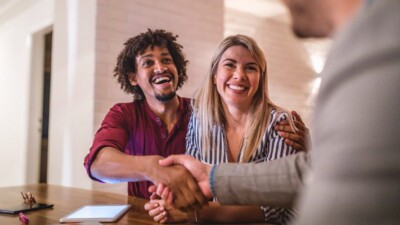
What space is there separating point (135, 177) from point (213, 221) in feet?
1.55

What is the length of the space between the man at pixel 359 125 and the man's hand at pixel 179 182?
33.6 inches

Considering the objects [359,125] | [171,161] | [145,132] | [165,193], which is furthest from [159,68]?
[359,125]

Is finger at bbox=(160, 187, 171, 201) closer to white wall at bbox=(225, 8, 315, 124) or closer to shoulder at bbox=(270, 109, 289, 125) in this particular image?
shoulder at bbox=(270, 109, 289, 125)

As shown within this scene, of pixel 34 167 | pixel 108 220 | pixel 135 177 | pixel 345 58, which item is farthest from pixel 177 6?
pixel 345 58

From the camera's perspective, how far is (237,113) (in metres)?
1.67

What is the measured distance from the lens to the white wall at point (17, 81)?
4035 millimetres

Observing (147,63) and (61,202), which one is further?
(147,63)

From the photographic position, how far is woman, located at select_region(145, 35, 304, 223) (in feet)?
4.99

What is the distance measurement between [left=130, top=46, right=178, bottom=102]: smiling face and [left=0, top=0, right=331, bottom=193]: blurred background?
75cm

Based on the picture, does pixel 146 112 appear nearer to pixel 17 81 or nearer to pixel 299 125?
pixel 299 125

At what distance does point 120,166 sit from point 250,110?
2.04ft

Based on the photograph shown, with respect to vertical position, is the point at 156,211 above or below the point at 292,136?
below

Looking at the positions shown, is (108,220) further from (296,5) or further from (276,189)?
(296,5)

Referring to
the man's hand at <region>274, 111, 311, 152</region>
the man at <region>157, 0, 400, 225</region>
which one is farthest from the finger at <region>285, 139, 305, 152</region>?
the man at <region>157, 0, 400, 225</region>
